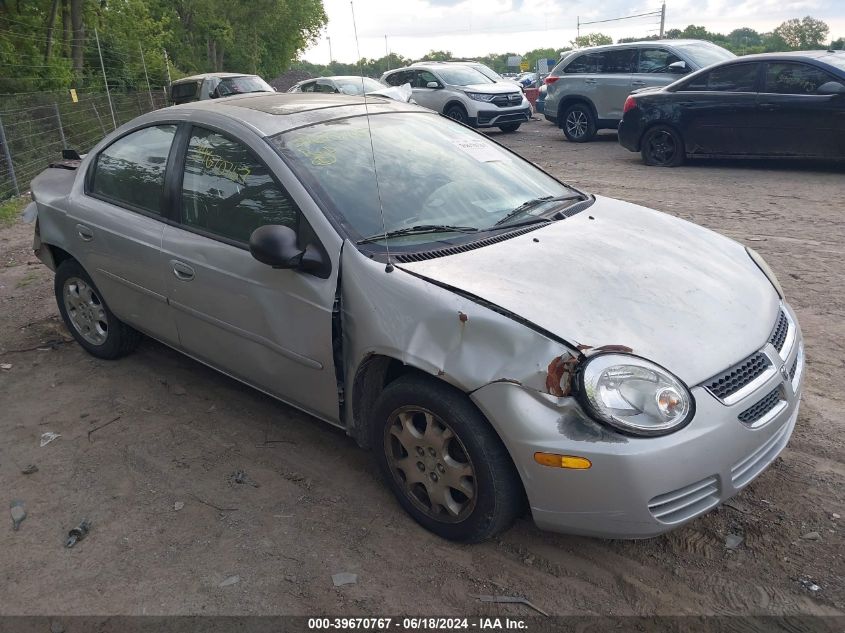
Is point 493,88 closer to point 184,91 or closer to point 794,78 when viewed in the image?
point 794,78

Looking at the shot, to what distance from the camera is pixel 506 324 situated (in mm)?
2666

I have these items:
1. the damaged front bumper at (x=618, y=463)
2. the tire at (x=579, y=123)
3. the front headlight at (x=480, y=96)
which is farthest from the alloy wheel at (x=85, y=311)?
the front headlight at (x=480, y=96)

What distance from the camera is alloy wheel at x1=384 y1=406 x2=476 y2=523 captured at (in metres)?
2.86

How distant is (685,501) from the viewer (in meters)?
2.57

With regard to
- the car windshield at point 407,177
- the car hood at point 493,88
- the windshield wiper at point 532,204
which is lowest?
the car hood at point 493,88

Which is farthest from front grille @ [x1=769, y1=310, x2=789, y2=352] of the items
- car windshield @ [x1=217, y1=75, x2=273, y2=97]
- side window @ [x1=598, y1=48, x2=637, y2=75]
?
car windshield @ [x1=217, y1=75, x2=273, y2=97]

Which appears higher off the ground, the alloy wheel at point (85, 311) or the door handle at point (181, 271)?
the door handle at point (181, 271)

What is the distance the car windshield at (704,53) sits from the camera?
12.3m

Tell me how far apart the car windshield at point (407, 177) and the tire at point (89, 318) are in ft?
6.43

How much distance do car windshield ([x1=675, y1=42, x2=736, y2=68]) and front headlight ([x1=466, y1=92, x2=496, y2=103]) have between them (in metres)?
4.32

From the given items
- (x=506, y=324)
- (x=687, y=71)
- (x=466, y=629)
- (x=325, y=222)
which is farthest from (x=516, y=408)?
(x=687, y=71)

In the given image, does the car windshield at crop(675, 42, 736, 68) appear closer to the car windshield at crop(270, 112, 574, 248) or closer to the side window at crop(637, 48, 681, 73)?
the side window at crop(637, 48, 681, 73)

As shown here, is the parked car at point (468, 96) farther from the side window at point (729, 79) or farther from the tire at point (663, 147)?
the side window at point (729, 79)

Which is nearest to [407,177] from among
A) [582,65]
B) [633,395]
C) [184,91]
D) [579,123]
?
[633,395]
